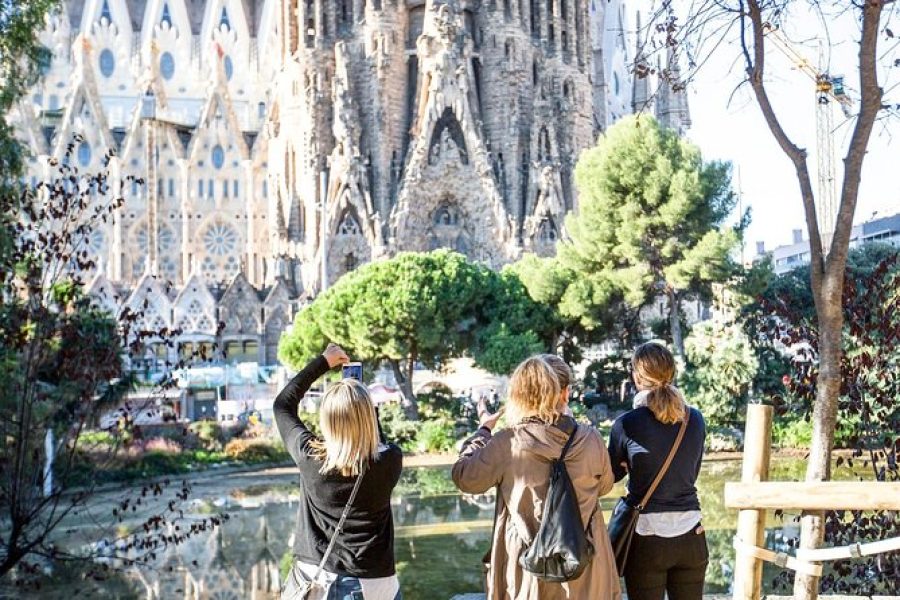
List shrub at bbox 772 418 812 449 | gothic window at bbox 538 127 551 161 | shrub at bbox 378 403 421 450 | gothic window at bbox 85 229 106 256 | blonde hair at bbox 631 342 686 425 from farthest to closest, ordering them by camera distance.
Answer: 1. gothic window at bbox 85 229 106 256
2. gothic window at bbox 538 127 551 161
3. shrub at bbox 378 403 421 450
4. shrub at bbox 772 418 812 449
5. blonde hair at bbox 631 342 686 425

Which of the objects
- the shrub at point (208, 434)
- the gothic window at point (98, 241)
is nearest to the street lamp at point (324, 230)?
the shrub at point (208, 434)

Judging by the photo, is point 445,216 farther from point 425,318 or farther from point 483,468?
point 483,468

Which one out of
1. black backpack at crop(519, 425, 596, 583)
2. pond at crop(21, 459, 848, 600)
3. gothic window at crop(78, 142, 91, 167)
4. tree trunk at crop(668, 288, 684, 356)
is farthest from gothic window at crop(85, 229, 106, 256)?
black backpack at crop(519, 425, 596, 583)

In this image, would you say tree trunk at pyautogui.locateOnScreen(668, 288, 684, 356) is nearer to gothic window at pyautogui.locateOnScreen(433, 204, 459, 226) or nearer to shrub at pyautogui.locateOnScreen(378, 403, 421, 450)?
shrub at pyautogui.locateOnScreen(378, 403, 421, 450)

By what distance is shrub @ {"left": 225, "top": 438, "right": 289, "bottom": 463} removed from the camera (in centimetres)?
2547

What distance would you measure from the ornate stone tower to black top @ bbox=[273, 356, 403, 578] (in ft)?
124

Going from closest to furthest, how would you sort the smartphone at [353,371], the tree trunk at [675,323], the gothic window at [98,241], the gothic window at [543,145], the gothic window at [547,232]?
the smartphone at [353,371] → the tree trunk at [675,323] → the gothic window at [547,232] → the gothic window at [543,145] → the gothic window at [98,241]

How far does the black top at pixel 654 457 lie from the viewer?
440 cm

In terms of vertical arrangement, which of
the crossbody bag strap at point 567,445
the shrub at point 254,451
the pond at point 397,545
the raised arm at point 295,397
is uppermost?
the raised arm at point 295,397

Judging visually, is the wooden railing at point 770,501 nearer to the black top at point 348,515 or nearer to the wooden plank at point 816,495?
the wooden plank at point 816,495

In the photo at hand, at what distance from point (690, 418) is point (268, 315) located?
41.5 metres

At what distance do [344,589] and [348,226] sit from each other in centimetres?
3917

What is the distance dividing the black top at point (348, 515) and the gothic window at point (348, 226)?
38.8m

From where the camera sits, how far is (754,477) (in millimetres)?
4441
